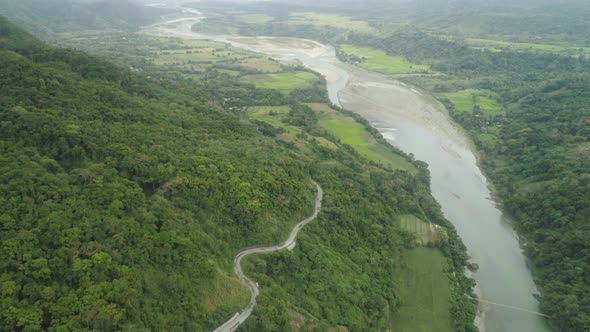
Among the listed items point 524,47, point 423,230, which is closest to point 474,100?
point 524,47

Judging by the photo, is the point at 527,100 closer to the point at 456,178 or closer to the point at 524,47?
the point at 456,178

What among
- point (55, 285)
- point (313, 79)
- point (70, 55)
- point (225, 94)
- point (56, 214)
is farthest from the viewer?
point (313, 79)

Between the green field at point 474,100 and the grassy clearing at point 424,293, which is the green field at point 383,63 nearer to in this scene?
the green field at point 474,100

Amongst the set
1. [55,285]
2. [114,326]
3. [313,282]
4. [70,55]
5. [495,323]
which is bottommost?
[495,323]

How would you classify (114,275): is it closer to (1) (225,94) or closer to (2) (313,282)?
(2) (313,282)

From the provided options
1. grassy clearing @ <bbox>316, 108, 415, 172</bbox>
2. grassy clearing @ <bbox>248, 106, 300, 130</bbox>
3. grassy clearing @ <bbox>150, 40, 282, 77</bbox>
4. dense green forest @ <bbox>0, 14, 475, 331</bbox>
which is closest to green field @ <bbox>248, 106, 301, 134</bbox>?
grassy clearing @ <bbox>248, 106, 300, 130</bbox>

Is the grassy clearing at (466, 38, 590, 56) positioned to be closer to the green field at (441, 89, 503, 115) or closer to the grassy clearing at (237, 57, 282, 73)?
the green field at (441, 89, 503, 115)

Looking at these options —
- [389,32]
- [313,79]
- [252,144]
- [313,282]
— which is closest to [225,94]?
[313,79]

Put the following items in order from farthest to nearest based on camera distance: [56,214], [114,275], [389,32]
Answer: [389,32] → [56,214] → [114,275]
